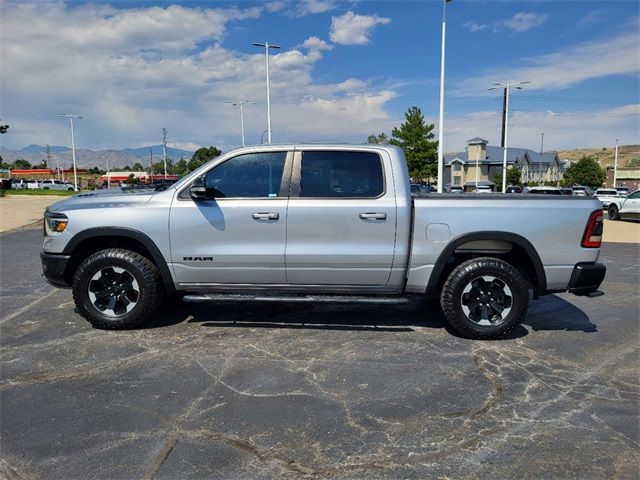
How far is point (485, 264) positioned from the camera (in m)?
4.60

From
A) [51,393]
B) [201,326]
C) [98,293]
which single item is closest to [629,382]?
[201,326]

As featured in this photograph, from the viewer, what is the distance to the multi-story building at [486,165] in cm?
8319

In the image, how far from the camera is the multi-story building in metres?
83.2

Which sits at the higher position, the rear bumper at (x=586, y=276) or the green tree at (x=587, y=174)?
the green tree at (x=587, y=174)

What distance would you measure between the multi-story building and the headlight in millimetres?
75736

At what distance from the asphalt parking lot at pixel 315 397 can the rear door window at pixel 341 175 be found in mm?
1471

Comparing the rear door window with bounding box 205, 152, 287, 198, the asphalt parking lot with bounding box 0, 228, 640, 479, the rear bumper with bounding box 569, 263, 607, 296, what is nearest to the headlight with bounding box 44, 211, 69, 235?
the asphalt parking lot with bounding box 0, 228, 640, 479

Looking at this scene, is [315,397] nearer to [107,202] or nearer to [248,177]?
[248,177]

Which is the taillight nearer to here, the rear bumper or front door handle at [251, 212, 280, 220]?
the rear bumper

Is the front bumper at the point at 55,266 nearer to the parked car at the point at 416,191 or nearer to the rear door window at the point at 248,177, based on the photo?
the rear door window at the point at 248,177

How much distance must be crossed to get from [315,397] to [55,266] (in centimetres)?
311

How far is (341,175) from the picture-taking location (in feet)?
15.5

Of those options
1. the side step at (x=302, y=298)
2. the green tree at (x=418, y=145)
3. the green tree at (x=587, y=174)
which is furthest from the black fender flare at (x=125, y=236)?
the green tree at (x=587, y=174)

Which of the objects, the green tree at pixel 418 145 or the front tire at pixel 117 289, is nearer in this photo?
the front tire at pixel 117 289
